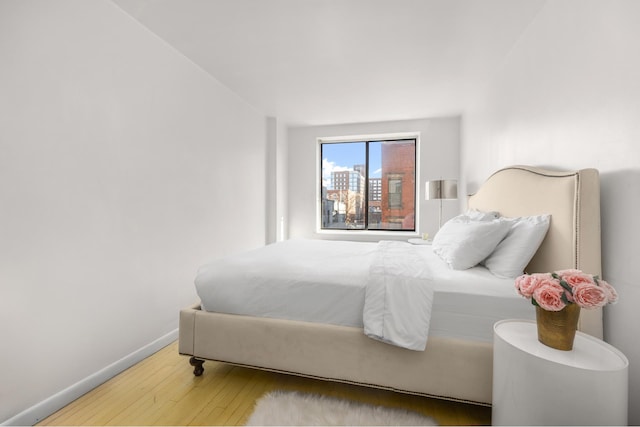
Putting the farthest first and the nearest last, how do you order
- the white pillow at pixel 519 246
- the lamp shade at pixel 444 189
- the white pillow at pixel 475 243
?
the lamp shade at pixel 444 189 → the white pillow at pixel 475 243 → the white pillow at pixel 519 246

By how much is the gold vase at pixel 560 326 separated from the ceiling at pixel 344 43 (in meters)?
1.97

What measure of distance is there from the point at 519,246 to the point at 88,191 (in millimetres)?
2652

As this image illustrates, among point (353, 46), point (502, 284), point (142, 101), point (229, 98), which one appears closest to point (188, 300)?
point (142, 101)

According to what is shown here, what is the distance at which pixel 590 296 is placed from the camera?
0.99 meters

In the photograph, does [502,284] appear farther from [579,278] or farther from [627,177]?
[627,177]

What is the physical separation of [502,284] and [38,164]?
2.59 meters

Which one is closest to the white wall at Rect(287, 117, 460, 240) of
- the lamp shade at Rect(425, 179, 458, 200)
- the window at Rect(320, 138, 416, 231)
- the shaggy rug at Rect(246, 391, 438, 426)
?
the window at Rect(320, 138, 416, 231)

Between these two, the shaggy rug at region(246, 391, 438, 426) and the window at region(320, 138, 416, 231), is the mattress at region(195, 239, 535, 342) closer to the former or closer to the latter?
the shaggy rug at region(246, 391, 438, 426)

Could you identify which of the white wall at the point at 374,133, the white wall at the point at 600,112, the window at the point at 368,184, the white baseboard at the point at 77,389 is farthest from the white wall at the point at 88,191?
the white wall at the point at 600,112

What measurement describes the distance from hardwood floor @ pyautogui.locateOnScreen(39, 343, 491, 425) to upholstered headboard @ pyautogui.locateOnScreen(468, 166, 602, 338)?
35.8 inches

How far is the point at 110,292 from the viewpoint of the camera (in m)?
1.91

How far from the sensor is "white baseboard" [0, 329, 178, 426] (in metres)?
1.45

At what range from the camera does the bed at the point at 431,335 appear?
1426 mm

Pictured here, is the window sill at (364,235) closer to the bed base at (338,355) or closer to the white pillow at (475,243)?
the white pillow at (475,243)
